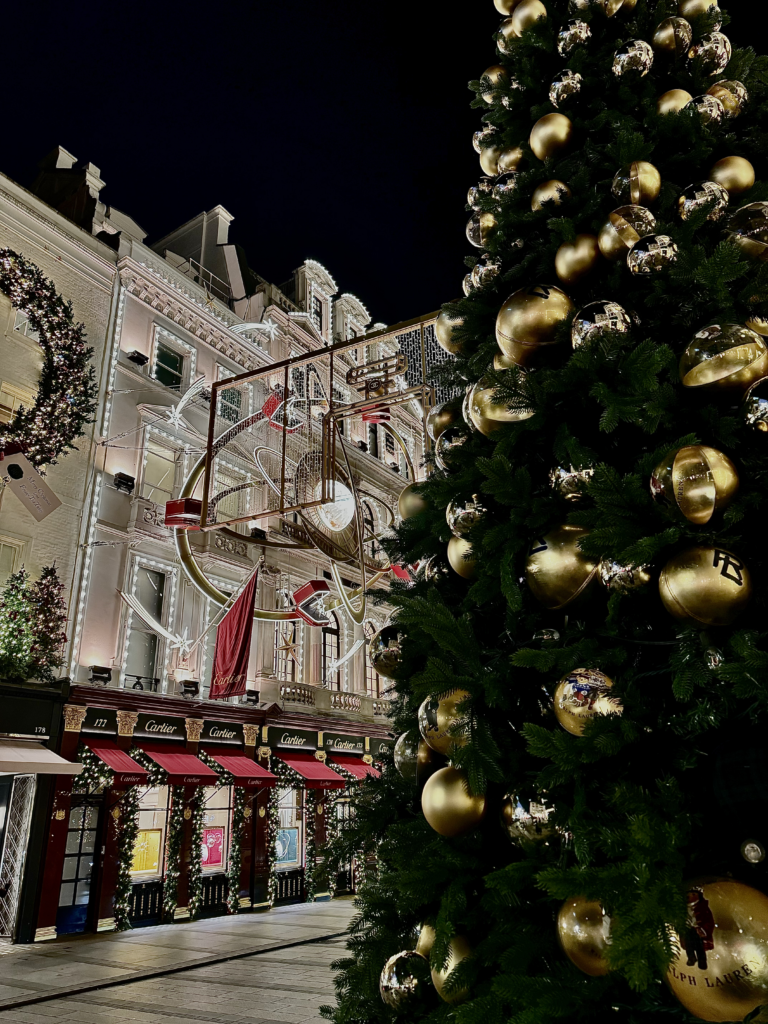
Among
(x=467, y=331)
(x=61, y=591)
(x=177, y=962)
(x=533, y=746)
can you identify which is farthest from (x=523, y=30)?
(x=61, y=591)

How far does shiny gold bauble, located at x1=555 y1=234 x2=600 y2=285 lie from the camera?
2.66m

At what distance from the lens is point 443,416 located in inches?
Answer: 133

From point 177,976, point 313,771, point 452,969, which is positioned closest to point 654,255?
point 452,969

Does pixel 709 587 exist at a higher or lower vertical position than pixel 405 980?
higher

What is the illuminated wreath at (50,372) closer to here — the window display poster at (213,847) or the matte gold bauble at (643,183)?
the window display poster at (213,847)

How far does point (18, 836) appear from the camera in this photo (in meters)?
12.6

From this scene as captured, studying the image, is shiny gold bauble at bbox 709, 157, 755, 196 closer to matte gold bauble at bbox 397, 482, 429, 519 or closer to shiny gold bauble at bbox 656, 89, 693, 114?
shiny gold bauble at bbox 656, 89, 693, 114

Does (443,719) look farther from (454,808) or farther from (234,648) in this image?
(234,648)

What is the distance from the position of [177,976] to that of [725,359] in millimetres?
10428

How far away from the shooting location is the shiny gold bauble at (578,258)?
266 centimetres

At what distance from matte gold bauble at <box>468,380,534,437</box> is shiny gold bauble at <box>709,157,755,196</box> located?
134 cm

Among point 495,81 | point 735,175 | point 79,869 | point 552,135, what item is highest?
point 495,81

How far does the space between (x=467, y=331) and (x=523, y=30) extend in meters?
1.57

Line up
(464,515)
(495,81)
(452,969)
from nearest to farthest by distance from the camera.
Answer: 1. (452,969)
2. (464,515)
3. (495,81)
